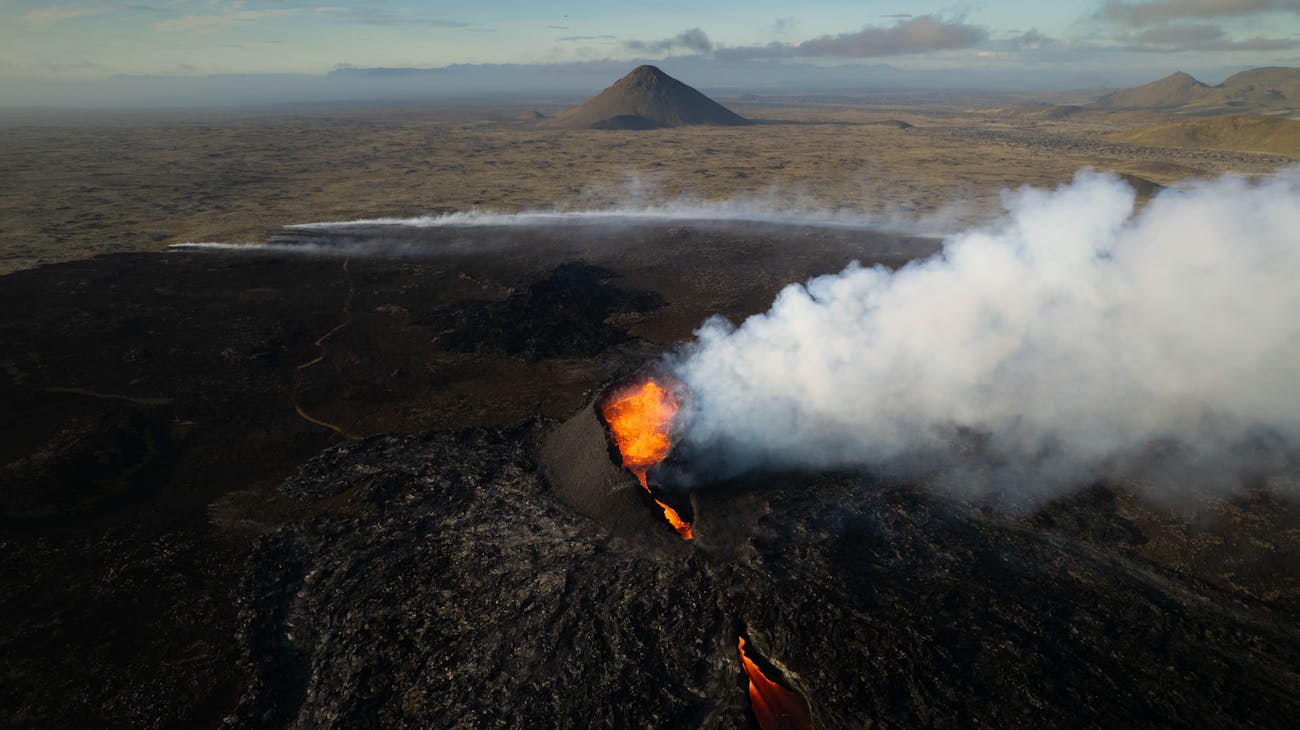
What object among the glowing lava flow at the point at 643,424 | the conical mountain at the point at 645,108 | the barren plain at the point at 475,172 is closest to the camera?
the glowing lava flow at the point at 643,424

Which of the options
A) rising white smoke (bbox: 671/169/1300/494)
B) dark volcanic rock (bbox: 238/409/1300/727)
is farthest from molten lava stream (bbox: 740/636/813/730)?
rising white smoke (bbox: 671/169/1300/494)

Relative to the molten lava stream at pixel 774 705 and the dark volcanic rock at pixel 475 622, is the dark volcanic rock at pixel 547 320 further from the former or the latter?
the molten lava stream at pixel 774 705

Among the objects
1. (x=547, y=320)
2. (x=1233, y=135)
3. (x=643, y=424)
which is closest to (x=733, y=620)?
(x=643, y=424)

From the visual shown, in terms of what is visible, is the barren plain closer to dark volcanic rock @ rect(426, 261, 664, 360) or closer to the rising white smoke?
dark volcanic rock @ rect(426, 261, 664, 360)

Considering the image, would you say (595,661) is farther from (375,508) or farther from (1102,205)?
(1102,205)

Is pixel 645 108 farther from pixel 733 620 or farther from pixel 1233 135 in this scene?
pixel 733 620

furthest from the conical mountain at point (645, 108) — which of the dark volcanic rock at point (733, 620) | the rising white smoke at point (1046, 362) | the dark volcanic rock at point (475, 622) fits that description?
the dark volcanic rock at point (733, 620)
